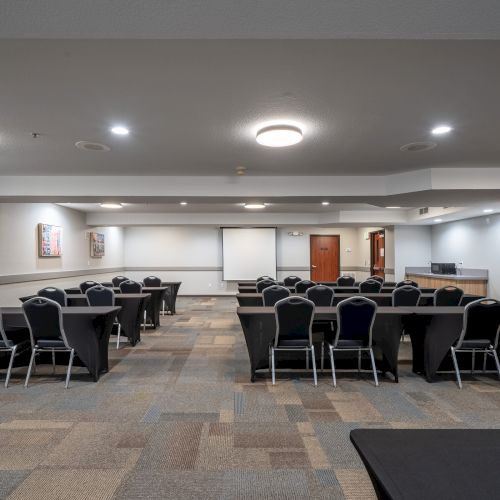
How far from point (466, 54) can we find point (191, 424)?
324 centimetres

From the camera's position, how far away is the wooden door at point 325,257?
44.4 ft

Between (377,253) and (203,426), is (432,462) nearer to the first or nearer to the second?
(203,426)

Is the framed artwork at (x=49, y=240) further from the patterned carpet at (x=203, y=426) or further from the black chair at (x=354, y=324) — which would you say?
the black chair at (x=354, y=324)

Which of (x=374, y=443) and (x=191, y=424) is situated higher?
(x=374, y=443)

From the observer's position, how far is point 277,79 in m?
2.63

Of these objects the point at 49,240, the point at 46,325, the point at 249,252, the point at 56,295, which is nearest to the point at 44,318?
the point at 46,325

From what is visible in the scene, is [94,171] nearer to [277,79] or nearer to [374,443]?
[277,79]

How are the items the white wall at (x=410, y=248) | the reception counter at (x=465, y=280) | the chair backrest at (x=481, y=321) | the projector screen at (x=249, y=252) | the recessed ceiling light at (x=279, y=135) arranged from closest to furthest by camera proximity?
the recessed ceiling light at (x=279, y=135) < the chair backrest at (x=481, y=321) < the reception counter at (x=465, y=280) < the white wall at (x=410, y=248) < the projector screen at (x=249, y=252)

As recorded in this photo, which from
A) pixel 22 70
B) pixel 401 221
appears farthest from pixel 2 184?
pixel 401 221

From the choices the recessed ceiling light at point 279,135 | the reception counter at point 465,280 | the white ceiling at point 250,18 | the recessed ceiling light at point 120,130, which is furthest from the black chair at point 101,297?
the reception counter at point 465,280

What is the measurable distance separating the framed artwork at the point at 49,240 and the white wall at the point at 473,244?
388 inches

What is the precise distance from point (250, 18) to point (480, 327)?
12.3 feet

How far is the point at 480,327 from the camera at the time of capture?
397cm

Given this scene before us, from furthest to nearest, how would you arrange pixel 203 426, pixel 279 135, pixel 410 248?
1. pixel 410 248
2. pixel 279 135
3. pixel 203 426
